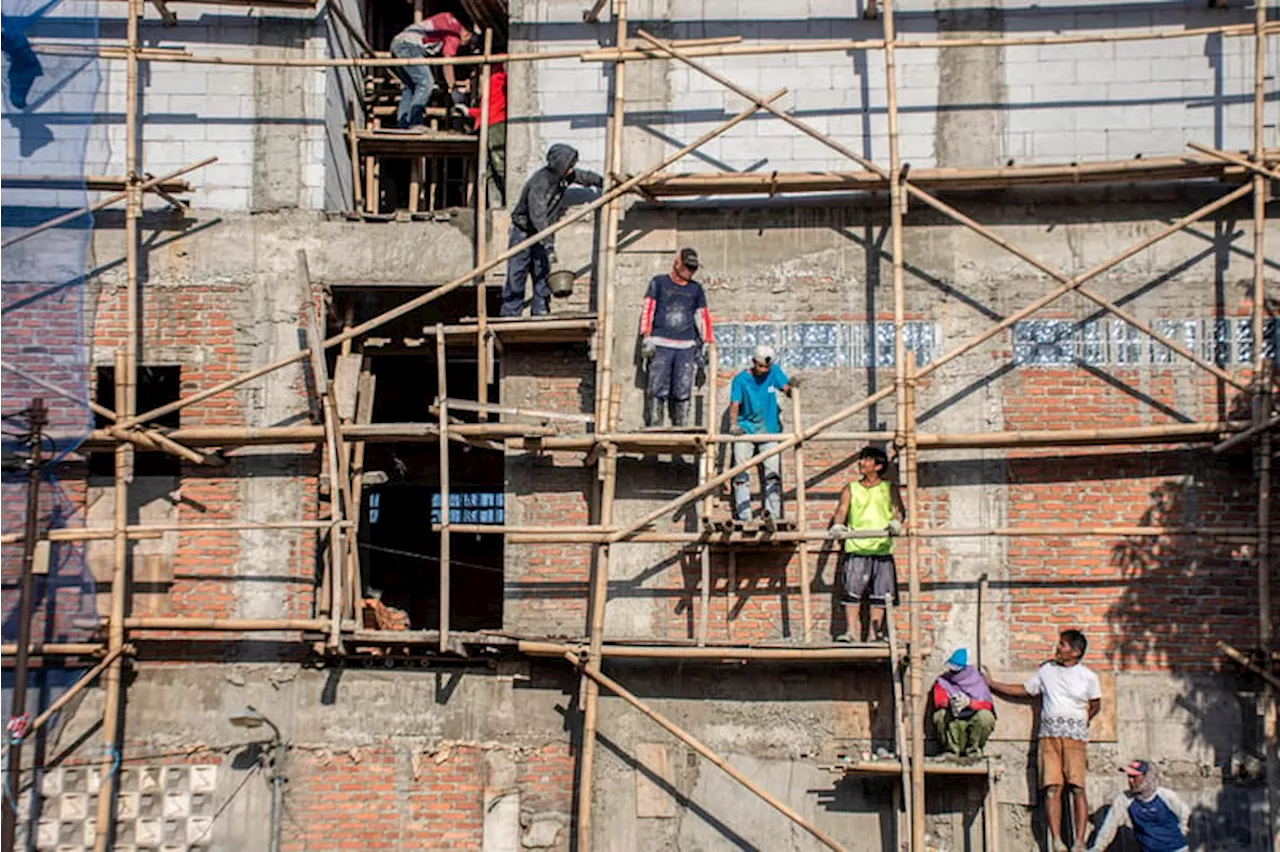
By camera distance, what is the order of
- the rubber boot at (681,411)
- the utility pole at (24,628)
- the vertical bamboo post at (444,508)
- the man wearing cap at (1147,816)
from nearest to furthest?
1. the man wearing cap at (1147,816)
2. the utility pole at (24,628)
3. the vertical bamboo post at (444,508)
4. the rubber boot at (681,411)

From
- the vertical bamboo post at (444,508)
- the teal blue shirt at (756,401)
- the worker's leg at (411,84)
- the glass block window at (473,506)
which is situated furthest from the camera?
the glass block window at (473,506)

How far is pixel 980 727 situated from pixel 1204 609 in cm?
202

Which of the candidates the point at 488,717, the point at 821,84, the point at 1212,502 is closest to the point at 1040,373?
the point at 1212,502

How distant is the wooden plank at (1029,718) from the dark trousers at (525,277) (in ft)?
15.4

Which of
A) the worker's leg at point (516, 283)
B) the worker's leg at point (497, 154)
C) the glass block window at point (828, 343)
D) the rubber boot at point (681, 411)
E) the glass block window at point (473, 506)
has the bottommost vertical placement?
the glass block window at point (473, 506)

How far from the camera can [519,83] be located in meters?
14.8

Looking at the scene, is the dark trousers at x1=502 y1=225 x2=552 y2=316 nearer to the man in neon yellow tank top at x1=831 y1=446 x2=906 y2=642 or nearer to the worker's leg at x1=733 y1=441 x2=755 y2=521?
the worker's leg at x1=733 y1=441 x2=755 y2=521

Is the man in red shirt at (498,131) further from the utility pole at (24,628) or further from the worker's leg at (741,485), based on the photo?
the utility pole at (24,628)

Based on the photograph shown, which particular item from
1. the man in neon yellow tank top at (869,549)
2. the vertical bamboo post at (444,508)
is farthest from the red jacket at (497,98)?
the man in neon yellow tank top at (869,549)

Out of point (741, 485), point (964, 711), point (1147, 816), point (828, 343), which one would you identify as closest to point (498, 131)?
point (828, 343)

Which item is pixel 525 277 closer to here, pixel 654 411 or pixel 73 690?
pixel 654 411

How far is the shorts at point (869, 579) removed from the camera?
13.5 metres

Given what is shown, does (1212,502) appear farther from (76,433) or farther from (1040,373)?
(76,433)

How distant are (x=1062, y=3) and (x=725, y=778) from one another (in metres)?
6.82
